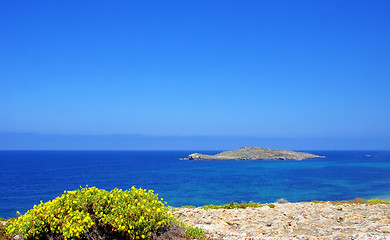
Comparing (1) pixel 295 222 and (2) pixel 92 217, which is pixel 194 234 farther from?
(1) pixel 295 222

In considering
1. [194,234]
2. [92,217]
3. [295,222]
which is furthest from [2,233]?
[295,222]

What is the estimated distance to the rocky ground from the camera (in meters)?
10.8

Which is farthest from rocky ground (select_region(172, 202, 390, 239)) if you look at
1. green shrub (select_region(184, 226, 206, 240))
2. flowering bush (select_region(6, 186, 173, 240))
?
flowering bush (select_region(6, 186, 173, 240))

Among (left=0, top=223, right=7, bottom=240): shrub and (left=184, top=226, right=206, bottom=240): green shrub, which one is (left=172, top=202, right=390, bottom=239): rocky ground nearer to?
(left=184, top=226, right=206, bottom=240): green shrub

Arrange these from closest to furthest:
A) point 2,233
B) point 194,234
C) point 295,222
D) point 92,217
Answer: point 92,217 → point 194,234 → point 2,233 → point 295,222

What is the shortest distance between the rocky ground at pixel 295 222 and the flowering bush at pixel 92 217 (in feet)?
8.74

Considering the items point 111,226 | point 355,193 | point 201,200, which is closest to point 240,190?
point 201,200

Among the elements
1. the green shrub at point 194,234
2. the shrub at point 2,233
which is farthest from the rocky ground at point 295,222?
the shrub at point 2,233

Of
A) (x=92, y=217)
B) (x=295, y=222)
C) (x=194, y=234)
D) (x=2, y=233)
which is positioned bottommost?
(x=295, y=222)

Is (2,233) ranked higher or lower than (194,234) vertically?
lower

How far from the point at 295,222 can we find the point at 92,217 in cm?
906

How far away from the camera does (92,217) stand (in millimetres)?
9055

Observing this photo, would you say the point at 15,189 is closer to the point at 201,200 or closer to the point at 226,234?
the point at 201,200

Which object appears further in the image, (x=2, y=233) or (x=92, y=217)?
(x=2, y=233)
